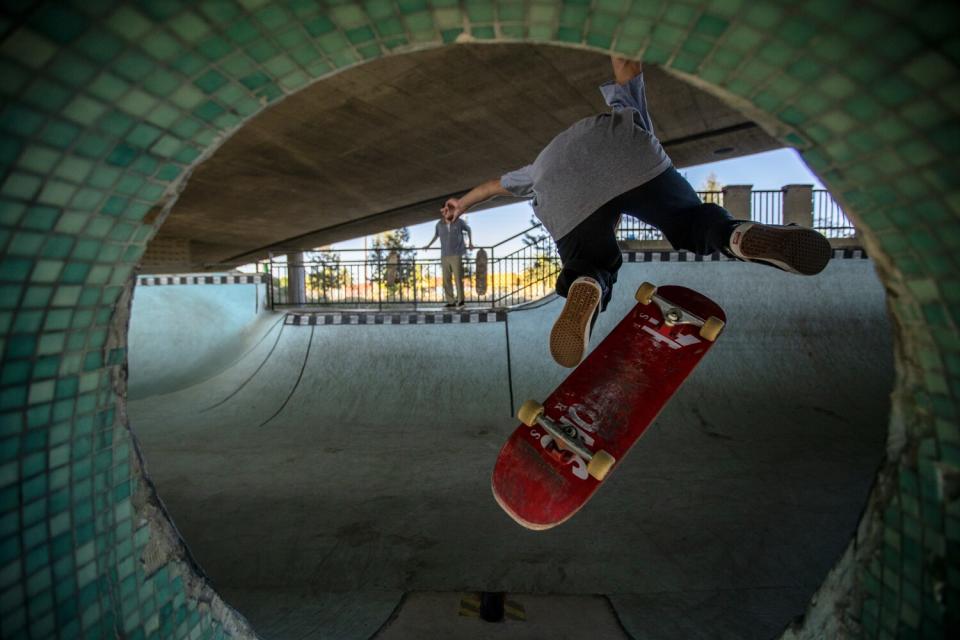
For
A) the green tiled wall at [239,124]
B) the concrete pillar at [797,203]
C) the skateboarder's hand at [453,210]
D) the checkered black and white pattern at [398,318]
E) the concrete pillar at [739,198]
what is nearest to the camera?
the green tiled wall at [239,124]

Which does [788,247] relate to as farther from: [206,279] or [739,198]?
[739,198]

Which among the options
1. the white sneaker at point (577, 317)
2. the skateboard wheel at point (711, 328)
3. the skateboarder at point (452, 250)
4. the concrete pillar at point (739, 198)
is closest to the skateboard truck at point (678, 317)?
the skateboard wheel at point (711, 328)

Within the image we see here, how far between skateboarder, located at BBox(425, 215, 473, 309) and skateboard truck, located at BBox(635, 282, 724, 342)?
627cm

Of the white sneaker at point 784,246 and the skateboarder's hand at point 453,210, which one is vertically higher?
the skateboarder's hand at point 453,210

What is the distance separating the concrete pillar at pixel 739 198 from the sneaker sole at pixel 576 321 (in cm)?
1078

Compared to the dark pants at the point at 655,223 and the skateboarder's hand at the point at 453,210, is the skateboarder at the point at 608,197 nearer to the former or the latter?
the dark pants at the point at 655,223

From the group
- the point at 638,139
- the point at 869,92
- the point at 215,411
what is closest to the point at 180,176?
the point at 869,92

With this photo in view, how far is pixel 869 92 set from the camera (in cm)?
100

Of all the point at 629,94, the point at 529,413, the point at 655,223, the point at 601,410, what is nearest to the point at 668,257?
the point at 655,223

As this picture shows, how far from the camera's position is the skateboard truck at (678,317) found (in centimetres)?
322

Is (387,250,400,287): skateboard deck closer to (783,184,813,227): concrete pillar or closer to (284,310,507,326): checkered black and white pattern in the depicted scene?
(284,310,507,326): checkered black and white pattern

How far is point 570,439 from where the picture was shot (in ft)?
9.14

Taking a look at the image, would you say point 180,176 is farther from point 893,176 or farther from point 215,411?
point 215,411

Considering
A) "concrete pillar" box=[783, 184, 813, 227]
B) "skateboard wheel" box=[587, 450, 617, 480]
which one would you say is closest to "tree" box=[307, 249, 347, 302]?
"skateboard wheel" box=[587, 450, 617, 480]
